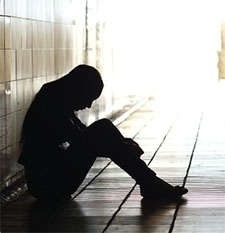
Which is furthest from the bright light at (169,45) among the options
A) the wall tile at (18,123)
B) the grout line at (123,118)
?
the wall tile at (18,123)

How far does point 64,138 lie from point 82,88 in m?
0.39

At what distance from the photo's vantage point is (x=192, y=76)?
19.8 m

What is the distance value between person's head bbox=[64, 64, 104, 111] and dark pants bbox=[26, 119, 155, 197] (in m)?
0.20

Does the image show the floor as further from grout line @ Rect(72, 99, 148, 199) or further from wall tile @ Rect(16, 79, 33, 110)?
wall tile @ Rect(16, 79, 33, 110)

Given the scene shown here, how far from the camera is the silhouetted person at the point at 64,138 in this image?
5258mm

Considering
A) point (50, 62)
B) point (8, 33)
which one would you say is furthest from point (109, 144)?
point (50, 62)

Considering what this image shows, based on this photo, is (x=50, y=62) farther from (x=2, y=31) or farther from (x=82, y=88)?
(x=82, y=88)

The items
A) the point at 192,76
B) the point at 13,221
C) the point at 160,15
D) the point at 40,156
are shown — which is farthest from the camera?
the point at 192,76

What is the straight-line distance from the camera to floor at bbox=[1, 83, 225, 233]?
15.4 ft

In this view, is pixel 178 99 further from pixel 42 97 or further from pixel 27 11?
pixel 42 97

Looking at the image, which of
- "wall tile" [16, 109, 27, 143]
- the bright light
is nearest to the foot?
"wall tile" [16, 109, 27, 143]

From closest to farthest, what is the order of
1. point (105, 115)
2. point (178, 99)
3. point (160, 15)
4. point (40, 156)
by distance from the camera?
point (40, 156) < point (105, 115) < point (178, 99) < point (160, 15)

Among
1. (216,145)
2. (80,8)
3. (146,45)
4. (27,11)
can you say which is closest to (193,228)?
(27,11)

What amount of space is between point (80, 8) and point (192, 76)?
36.3 ft
